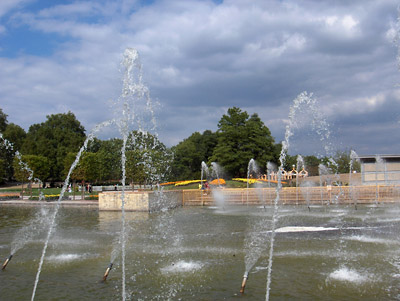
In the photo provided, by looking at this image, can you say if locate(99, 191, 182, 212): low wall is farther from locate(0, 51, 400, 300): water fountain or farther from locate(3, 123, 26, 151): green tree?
locate(3, 123, 26, 151): green tree

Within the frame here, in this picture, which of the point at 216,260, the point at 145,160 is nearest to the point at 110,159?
the point at 145,160

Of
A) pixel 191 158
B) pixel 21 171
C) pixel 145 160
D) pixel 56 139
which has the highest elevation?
pixel 56 139

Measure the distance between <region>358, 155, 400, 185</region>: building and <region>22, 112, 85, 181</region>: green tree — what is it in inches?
1774

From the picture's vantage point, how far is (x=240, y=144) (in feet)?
178

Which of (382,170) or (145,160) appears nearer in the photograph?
(382,170)

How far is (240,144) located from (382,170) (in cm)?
2553

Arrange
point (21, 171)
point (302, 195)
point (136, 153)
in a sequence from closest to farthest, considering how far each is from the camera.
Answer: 1. point (302, 195)
2. point (21, 171)
3. point (136, 153)

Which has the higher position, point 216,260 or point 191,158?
point 191,158

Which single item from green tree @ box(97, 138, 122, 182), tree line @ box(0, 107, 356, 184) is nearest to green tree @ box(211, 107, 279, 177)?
tree line @ box(0, 107, 356, 184)

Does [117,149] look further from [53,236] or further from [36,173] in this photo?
[53,236]

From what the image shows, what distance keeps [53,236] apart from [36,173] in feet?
111

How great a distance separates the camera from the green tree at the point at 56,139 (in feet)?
203

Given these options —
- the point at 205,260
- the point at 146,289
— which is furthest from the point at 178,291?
the point at 205,260

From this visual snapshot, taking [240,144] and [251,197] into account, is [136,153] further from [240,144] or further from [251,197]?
[251,197]
